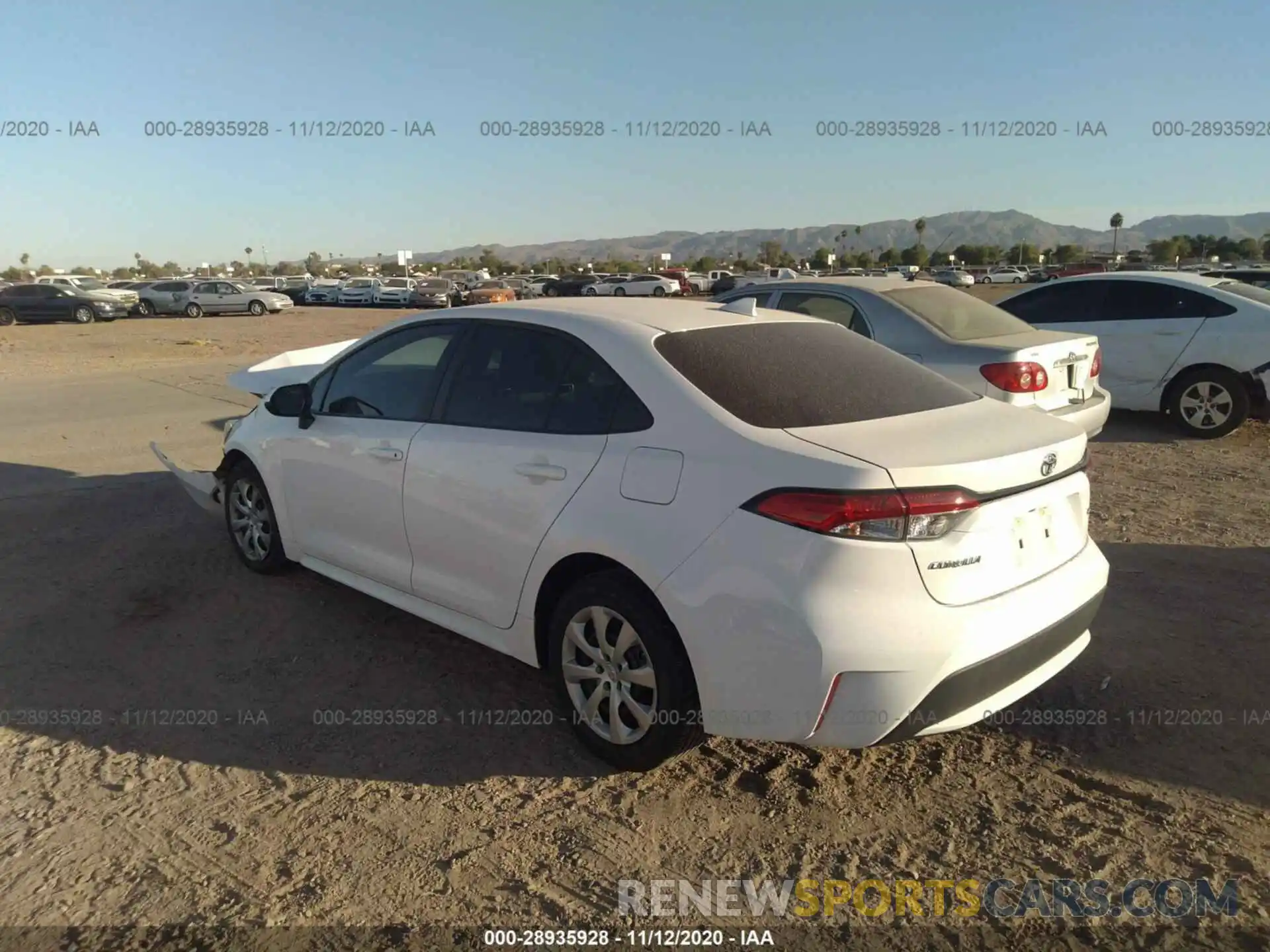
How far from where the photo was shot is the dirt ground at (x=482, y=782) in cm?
273

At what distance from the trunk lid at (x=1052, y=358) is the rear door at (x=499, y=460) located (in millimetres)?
3971

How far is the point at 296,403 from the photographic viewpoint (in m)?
4.70

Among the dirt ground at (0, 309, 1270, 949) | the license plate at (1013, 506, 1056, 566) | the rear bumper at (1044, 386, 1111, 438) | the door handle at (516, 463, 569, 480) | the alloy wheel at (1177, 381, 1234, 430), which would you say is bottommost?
the dirt ground at (0, 309, 1270, 949)

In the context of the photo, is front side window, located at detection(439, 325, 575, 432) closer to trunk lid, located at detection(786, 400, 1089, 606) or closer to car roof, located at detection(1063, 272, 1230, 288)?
trunk lid, located at detection(786, 400, 1089, 606)

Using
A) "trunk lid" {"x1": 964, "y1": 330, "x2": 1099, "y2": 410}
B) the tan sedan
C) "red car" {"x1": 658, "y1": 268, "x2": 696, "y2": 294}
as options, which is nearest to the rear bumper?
"trunk lid" {"x1": 964, "y1": 330, "x2": 1099, "y2": 410}

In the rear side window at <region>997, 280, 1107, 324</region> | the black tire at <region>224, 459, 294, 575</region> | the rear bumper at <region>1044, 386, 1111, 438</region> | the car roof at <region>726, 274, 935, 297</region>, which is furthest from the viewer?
the rear side window at <region>997, 280, 1107, 324</region>

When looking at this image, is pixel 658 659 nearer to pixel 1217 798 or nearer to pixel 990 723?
pixel 990 723

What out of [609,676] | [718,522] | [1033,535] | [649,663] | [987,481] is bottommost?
[609,676]

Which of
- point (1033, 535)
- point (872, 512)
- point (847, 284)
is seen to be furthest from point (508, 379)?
point (847, 284)

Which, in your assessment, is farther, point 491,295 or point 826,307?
point 491,295

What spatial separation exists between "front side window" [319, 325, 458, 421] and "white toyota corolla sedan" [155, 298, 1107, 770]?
20mm

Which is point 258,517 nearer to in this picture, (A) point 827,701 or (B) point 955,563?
(A) point 827,701

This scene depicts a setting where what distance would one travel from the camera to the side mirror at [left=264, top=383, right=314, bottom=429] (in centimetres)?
468

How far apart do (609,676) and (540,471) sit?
79 cm
